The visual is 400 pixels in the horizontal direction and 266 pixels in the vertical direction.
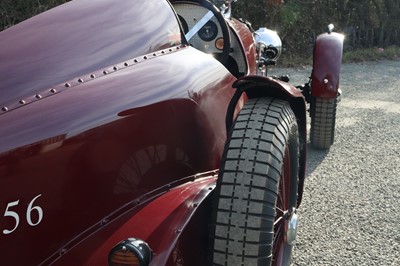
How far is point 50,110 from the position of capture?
160cm

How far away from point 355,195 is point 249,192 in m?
2.18

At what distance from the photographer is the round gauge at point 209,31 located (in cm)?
327

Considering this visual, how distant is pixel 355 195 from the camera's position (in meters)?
3.56

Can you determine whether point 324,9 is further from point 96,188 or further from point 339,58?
point 96,188

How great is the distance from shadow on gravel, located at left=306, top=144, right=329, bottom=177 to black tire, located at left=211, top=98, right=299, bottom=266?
2.30 m

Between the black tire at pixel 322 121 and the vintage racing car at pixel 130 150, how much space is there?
2.06 m

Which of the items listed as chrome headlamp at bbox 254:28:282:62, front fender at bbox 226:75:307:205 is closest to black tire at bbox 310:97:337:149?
chrome headlamp at bbox 254:28:282:62

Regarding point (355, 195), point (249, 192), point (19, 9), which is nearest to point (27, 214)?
point (249, 192)

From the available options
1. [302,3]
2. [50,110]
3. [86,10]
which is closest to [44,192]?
[50,110]

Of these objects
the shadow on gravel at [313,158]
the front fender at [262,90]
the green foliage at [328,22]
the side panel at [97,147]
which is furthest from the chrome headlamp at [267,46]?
the green foliage at [328,22]

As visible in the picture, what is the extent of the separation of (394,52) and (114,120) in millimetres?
11086

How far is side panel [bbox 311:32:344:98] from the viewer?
13.4 ft

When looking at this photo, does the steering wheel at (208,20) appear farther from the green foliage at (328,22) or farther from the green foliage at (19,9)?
the green foliage at (328,22)

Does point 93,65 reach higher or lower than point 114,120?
higher
